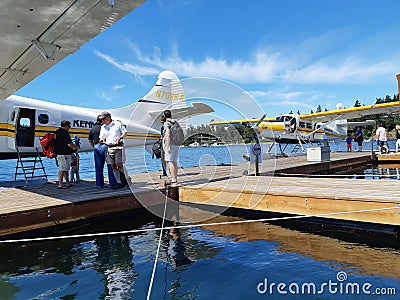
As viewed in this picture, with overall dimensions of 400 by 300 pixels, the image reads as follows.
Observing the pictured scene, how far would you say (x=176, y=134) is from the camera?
583 cm

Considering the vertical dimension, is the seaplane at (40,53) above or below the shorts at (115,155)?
above

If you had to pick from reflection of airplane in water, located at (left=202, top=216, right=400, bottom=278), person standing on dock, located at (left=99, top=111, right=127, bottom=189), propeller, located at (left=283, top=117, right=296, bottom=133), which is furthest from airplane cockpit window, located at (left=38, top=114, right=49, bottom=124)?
propeller, located at (left=283, top=117, right=296, bottom=133)

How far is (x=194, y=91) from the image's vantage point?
4090mm

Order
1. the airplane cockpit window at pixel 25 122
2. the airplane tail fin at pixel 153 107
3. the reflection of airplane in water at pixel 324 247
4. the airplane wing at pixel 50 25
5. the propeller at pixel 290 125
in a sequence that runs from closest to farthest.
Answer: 1. the airplane wing at pixel 50 25
2. the reflection of airplane in water at pixel 324 247
3. the airplane cockpit window at pixel 25 122
4. the airplane tail fin at pixel 153 107
5. the propeller at pixel 290 125

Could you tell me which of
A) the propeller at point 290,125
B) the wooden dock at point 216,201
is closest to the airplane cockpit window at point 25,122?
the wooden dock at point 216,201

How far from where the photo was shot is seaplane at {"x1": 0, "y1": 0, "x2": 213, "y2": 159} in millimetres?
3230

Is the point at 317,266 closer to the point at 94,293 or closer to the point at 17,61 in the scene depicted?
the point at 94,293

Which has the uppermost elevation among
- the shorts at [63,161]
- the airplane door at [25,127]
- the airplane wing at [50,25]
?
the airplane wing at [50,25]

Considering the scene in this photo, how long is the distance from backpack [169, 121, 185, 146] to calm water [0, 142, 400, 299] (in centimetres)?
171

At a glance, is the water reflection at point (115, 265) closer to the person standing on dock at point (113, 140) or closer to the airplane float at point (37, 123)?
the person standing on dock at point (113, 140)

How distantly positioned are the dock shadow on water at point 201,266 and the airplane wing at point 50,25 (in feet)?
8.59

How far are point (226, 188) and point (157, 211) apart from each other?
1.43m

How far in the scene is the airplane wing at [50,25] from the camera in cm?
313

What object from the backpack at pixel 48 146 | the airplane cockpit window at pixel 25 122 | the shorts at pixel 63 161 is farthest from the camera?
the airplane cockpit window at pixel 25 122
